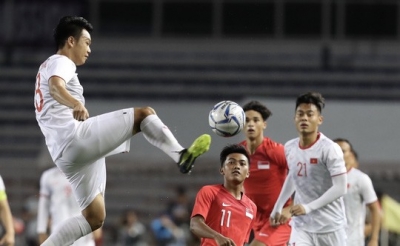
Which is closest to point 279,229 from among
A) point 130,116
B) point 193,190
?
point 130,116

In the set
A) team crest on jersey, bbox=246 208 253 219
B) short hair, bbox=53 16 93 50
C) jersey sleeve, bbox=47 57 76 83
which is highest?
short hair, bbox=53 16 93 50

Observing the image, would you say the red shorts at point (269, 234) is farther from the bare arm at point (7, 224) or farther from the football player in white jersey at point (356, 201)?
the bare arm at point (7, 224)

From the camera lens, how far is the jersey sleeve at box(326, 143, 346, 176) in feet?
31.6

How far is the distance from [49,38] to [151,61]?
7.87ft

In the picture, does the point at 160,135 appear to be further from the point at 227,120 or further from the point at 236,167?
the point at 227,120

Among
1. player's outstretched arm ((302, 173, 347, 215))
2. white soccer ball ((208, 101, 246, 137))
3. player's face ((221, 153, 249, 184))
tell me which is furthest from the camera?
player's outstretched arm ((302, 173, 347, 215))

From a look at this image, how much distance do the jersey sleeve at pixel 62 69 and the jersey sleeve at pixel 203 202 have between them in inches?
55.0

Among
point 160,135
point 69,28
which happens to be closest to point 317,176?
point 160,135

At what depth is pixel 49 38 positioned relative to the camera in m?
24.8

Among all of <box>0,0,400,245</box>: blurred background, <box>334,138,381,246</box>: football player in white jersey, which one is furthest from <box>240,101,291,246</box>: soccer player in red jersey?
<box>0,0,400,245</box>: blurred background

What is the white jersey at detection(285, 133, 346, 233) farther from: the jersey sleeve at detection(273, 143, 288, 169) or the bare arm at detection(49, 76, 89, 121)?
the bare arm at detection(49, 76, 89, 121)

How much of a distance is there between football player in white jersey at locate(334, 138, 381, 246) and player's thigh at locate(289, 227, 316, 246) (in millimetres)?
1520

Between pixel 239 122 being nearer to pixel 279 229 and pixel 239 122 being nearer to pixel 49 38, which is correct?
pixel 279 229

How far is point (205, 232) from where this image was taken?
329 inches
